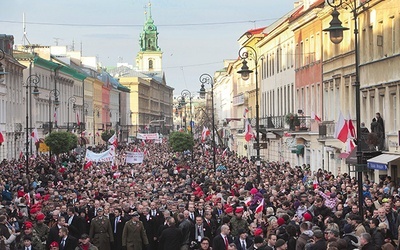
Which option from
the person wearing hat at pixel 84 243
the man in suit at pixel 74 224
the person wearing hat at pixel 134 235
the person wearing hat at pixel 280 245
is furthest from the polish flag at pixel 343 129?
the person wearing hat at pixel 280 245

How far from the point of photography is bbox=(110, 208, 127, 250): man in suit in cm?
2156

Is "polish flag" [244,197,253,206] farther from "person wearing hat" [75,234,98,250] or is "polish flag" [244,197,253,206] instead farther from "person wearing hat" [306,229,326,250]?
"person wearing hat" [306,229,326,250]

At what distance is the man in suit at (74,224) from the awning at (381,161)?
527 inches

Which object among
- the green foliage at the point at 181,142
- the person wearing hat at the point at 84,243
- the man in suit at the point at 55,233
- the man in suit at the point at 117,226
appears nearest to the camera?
the person wearing hat at the point at 84,243

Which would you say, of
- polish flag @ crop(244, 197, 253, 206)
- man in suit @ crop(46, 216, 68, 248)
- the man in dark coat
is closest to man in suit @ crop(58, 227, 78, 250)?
man in suit @ crop(46, 216, 68, 248)

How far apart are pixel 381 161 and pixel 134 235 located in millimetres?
14315

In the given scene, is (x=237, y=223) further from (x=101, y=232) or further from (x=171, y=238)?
(x=101, y=232)

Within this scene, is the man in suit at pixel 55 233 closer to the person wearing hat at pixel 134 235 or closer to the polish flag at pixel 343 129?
the person wearing hat at pixel 134 235

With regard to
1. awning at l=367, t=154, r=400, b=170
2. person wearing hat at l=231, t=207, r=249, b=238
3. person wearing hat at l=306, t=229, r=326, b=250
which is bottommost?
person wearing hat at l=231, t=207, r=249, b=238

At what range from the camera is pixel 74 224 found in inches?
859

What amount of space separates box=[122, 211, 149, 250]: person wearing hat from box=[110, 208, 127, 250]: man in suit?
0.67 m

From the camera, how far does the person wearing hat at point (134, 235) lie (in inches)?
817

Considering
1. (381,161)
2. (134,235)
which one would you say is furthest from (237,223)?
(381,161)

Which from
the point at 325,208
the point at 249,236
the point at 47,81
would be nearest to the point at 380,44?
the point at 325,208
